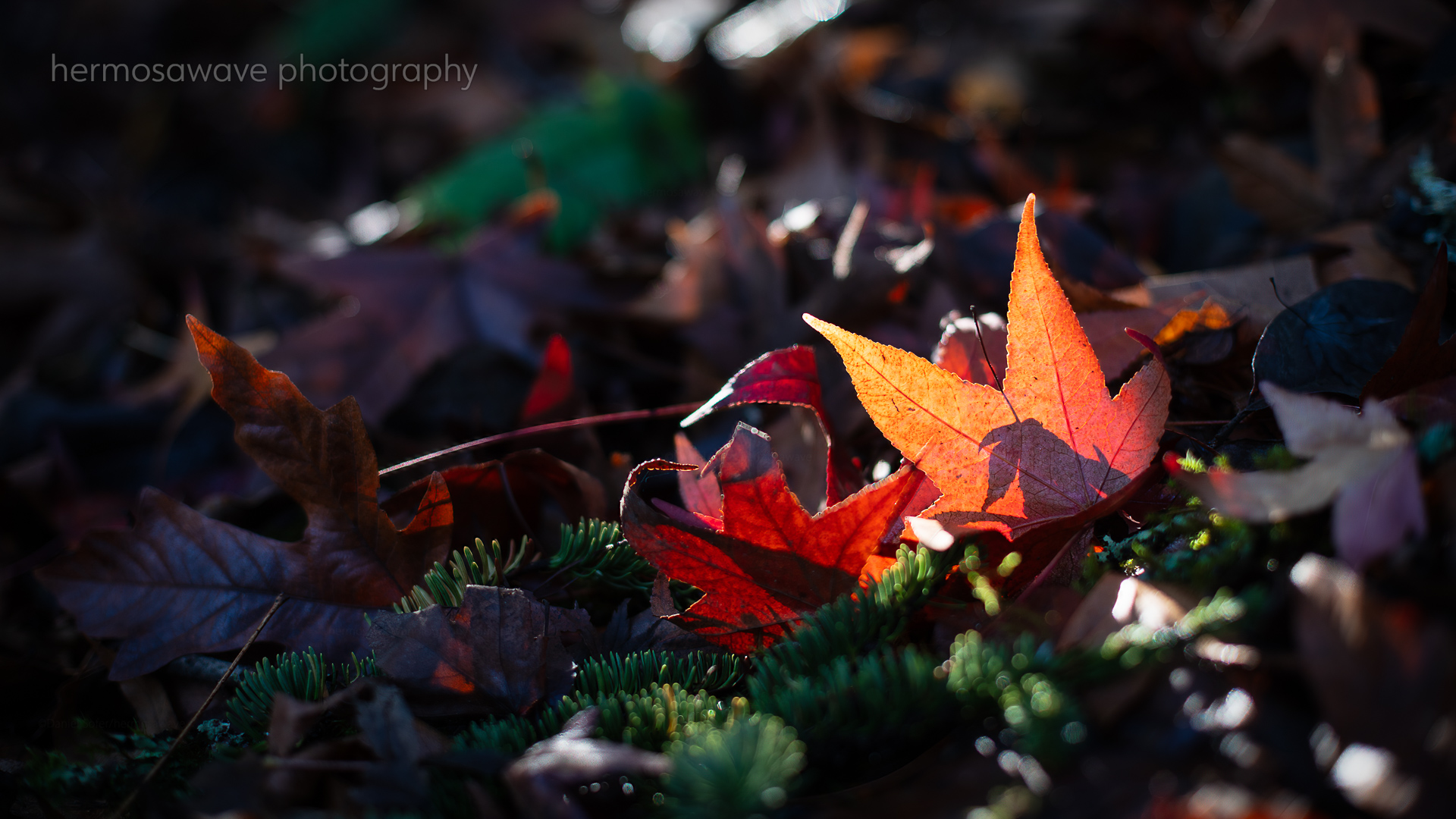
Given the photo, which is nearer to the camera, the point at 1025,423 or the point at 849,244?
the point at 1025,423

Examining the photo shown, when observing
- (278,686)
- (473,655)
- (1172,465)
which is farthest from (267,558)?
(1172,465)

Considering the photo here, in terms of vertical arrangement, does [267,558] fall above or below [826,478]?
above

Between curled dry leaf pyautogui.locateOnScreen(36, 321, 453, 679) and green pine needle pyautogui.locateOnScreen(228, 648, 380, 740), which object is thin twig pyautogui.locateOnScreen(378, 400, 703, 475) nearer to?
curled dry leaf pyautogui.locateOnScreen(36, 321, 453, 679)

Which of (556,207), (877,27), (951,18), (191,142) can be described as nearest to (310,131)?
(191,142)

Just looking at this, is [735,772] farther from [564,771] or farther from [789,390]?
[789,390]

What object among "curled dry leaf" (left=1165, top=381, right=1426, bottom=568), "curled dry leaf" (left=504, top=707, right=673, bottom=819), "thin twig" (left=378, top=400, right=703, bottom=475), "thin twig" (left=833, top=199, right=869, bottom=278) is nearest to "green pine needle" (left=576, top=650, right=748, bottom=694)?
"curled dry leaf" (left=504, top=707, right=673, bottom=819)

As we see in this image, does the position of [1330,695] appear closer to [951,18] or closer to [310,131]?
[951,18]
